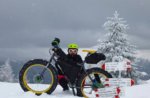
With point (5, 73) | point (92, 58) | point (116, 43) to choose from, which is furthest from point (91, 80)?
point (5, 73)

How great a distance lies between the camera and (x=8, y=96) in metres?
9.45

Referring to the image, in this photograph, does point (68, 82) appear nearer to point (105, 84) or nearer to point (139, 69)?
point (105, 84)

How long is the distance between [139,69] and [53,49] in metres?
23.6

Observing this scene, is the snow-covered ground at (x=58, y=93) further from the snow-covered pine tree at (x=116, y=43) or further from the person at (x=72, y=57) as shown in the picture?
the snow-covered pine tree at (x=116, y=43)

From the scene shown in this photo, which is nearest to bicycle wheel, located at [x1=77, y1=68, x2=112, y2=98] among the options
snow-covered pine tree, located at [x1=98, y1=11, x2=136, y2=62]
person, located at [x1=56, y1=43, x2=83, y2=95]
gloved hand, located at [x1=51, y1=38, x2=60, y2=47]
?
person, located at [x1=56, y1=43, x2=83, y2=95]

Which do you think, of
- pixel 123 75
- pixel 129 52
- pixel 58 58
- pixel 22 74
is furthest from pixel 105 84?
pixel 129 52

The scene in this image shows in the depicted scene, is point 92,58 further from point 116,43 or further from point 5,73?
point 5,73

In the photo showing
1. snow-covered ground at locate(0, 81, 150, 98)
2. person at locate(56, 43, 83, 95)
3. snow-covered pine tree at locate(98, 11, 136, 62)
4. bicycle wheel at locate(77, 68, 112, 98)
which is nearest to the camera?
snow-covered ground at locate(0, 81, 150, 98)

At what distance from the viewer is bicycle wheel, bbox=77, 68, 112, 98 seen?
9633mm

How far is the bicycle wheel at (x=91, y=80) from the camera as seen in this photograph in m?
9.63

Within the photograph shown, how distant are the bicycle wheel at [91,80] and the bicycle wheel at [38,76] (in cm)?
69

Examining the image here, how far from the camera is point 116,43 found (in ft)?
107

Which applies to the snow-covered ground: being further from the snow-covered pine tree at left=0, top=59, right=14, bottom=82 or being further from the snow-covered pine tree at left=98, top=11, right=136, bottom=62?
the snow-covered pine tree at left=0, top=59, right=14, bottom=82

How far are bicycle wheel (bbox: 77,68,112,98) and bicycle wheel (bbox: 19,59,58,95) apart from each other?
690 millimetres
